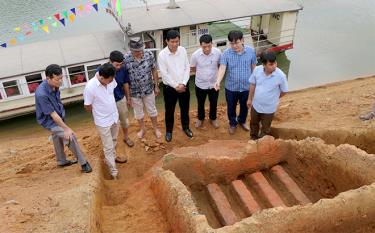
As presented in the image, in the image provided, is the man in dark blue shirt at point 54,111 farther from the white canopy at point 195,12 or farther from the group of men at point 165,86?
the white canopy at point 195,12

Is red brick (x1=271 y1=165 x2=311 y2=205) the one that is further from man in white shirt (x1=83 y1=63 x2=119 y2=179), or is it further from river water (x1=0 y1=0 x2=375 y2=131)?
river water (x1=0 y1=0 x2=375 y2=131)

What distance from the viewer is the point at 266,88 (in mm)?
5258

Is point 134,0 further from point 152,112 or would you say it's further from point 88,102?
point 88,102

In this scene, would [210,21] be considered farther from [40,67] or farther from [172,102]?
[172,102]

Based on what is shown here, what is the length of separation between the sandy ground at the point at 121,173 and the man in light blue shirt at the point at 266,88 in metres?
0.85

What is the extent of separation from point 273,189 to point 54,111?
291cm

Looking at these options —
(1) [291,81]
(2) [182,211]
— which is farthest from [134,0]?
(2) [182,211]

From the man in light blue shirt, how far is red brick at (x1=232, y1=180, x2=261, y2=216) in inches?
59.3

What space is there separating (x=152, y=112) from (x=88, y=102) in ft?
5.23

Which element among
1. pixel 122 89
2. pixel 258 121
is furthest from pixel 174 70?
pixel 258 121

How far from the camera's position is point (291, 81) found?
1285 centimetres

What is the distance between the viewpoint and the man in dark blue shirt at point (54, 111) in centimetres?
450

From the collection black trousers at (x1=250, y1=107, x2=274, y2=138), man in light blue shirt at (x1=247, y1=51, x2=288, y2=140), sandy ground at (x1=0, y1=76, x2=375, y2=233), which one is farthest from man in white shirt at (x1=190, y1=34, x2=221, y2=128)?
sandy ground at (x1=0, y1=76, x2=375, y2=233)

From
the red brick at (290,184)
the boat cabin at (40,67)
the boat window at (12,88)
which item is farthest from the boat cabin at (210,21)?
the red brick at (290,184)
